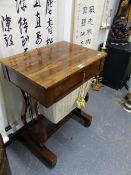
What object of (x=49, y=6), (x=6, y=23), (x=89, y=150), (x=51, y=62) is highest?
(x=49, y=6)

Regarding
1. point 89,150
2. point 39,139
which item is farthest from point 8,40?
point 89,150

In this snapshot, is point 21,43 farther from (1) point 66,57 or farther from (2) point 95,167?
(2) point 95,167

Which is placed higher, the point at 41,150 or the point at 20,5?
the point at 20,5

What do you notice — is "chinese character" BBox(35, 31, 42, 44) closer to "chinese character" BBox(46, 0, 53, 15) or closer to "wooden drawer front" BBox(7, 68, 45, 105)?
"chinese character" BBox(46, 0, 53, 15)

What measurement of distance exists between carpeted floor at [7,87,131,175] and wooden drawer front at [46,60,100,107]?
66cm

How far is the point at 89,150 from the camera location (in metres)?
1.45

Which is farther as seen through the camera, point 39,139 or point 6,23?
point 39,139

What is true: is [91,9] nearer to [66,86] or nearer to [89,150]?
[66,86]

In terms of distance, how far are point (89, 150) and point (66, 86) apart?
2.49ft

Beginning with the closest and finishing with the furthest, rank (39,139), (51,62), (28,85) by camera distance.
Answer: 1. (28,85)
2. (51,62)
3. (39,139)

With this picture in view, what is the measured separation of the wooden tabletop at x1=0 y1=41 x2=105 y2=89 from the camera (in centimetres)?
90

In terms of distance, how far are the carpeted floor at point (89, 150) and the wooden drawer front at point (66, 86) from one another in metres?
0.66

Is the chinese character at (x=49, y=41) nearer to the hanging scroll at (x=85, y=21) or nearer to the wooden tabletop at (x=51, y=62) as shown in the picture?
the wooden tabletop at (x=51, y=62)

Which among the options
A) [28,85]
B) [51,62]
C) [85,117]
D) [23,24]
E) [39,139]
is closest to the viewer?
[28,85]
